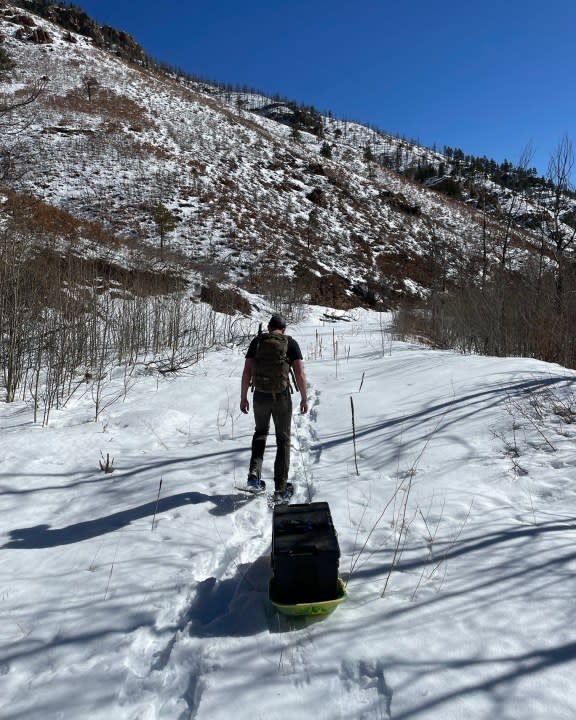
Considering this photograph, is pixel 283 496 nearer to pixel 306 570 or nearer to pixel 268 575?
pixel 268 575

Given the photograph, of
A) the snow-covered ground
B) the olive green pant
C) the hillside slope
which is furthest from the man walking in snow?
the hillside slope

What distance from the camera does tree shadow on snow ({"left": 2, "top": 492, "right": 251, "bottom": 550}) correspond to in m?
3.10

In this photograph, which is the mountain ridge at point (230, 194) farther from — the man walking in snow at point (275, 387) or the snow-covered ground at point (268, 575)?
the man walking in snow at point (275, 387)

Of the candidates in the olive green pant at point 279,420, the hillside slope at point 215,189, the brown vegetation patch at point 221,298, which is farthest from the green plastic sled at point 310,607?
the hillside slope at point 215,189

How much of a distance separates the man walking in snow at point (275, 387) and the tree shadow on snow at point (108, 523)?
30 cm

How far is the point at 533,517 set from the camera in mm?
3191

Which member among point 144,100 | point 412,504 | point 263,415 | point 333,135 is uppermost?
point 333,135

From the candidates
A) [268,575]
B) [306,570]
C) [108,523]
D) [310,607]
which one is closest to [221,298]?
[108,523]

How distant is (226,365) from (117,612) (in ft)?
25.7

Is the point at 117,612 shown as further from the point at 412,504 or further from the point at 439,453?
the point at 439,453

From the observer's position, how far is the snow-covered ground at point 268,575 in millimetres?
1843

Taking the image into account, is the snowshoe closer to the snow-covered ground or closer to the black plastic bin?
the snow-covered ground

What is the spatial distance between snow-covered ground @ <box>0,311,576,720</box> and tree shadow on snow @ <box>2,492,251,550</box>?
2 centimetres

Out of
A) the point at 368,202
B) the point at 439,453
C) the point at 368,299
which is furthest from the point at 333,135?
the point at 439,453
